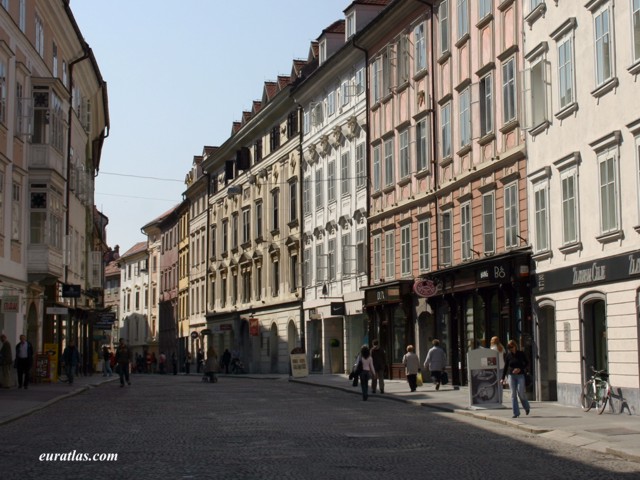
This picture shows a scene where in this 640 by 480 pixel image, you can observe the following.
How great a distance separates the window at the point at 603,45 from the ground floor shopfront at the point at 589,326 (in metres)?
4.20

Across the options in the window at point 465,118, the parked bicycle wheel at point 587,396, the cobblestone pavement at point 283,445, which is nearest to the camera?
the cobblestone pavement at point 283,445

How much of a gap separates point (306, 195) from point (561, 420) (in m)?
36.3

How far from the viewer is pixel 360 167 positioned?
159 ft

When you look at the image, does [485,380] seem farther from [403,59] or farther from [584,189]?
[403,59]

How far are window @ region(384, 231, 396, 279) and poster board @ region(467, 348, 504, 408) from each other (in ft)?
59.8

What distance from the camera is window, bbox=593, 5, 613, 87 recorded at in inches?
968

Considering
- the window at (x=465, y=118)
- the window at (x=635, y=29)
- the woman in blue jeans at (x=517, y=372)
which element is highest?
the window at (x=465, y=118)

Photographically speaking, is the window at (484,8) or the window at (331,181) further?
the window at (331,181)

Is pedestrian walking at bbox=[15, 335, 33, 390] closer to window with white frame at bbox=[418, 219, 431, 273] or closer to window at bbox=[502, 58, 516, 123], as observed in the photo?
window with white frame at bbox=[418, 219, 431, 273]

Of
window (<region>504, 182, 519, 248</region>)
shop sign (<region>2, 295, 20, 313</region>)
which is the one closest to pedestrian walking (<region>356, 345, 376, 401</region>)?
window (<region>504, 182, 519, 248</region>)

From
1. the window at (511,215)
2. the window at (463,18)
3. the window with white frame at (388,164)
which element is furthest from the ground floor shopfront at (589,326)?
the window with white frame at (388,164)

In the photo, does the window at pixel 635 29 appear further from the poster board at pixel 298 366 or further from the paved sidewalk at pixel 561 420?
the poster board at pixel 298 366

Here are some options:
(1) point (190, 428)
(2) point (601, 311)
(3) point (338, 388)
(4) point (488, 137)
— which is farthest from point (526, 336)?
(1) point (190, 428)

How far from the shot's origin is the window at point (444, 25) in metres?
38.0
